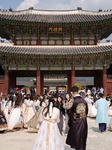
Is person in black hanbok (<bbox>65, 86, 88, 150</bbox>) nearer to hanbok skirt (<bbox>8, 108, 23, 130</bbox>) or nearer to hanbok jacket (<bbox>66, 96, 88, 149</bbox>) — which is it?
hanbok jacket (<bbox>66, 96, 88, 149</bbox>)

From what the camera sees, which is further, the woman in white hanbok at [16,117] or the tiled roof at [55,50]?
the tiled roof at [55,50]

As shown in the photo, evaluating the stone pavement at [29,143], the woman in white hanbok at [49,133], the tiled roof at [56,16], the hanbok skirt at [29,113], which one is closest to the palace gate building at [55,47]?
the tiled roof at [56,16]

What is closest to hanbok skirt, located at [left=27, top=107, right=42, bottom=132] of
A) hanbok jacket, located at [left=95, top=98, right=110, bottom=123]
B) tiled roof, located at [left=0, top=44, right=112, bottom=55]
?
hanbok jacket, located at [left=95, top=98, right=110, bottom=123]

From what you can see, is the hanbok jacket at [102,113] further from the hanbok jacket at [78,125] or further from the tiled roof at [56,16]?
the tiled roof at [56,16]

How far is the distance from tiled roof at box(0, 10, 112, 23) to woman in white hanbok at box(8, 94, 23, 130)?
13482mm

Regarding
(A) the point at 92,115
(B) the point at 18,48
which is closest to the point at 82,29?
(B) the point at 18,48

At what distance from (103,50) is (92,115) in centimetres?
874

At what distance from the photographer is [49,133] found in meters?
4.50

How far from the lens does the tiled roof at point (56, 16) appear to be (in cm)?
2025

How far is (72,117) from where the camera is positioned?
15.7 feet

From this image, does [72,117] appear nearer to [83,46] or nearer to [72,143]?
[72,143]

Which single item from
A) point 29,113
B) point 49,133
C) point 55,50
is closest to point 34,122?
point 29,113

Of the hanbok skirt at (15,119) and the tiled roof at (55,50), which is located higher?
the tiled roof at (55,50)

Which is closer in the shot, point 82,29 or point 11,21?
point 11,21
